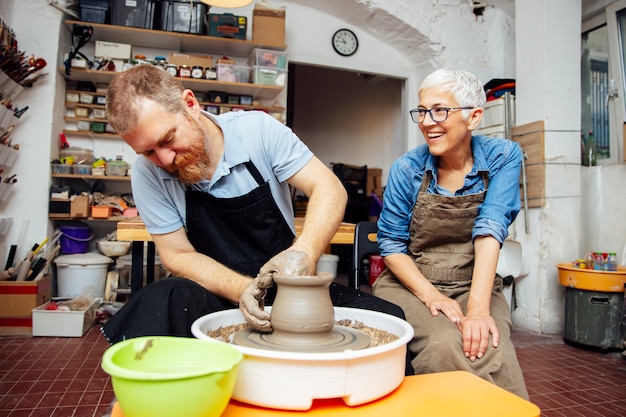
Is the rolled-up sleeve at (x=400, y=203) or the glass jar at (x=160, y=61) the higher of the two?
the glass jar at (x=160, y=61)

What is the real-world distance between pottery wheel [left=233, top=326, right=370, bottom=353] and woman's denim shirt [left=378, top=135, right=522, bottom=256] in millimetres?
879

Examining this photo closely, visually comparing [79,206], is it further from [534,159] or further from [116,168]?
[534,159]

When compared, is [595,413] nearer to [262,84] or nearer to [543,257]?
[543,257]

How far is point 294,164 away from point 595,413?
2.05m

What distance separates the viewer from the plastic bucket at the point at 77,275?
4.09 m

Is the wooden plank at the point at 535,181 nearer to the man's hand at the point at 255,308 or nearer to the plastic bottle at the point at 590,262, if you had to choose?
the plastic bottle at the point at 590,262

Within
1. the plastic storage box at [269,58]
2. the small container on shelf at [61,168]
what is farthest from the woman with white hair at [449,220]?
the small container on shelf at [61,168]

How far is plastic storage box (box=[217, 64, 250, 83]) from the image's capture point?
183 inches

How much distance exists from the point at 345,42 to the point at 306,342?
5.01 meters

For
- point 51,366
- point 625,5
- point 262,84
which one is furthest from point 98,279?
A: point 625,5

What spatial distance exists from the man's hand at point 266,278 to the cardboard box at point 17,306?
324cm

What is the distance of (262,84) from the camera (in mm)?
4680

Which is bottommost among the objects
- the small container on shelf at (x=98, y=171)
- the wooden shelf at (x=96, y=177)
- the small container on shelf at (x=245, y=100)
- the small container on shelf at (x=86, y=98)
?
the wooden shelf at (x=96, y=177)

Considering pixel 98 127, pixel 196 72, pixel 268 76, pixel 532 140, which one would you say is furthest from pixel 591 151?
pixel 98 127
